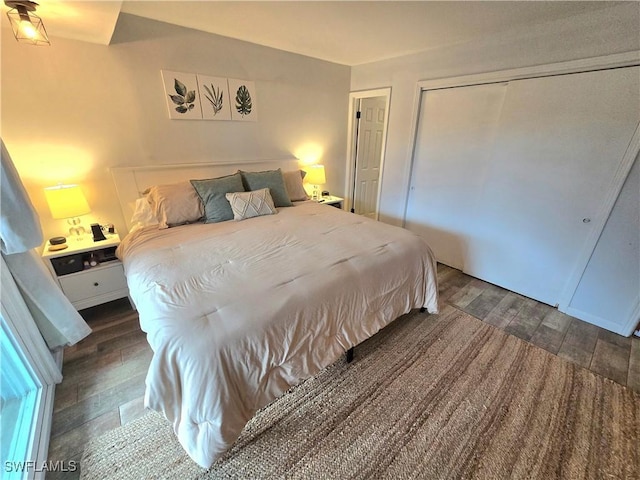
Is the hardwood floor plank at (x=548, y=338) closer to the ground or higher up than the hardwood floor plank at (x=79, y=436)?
closer to the ground

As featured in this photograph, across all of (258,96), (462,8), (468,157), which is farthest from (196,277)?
(468,157)

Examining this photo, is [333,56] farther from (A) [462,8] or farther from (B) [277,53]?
(A) [462,8]

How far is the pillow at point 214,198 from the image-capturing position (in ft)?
7.72

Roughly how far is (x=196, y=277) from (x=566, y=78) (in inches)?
119

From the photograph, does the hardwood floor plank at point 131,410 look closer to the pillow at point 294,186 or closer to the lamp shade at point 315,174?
the pillow at point 294,186

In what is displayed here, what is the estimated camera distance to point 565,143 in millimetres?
2076

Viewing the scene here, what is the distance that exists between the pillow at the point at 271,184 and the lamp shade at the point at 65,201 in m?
1.30

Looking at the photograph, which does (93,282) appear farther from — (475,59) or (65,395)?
(475,59)

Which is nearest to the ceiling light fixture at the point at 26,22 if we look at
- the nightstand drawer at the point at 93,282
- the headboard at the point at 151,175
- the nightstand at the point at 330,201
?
the headboard at the point at 151,175

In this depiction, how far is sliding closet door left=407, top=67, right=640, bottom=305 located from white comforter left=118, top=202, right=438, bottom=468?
3.81 feet

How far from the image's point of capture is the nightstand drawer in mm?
1965

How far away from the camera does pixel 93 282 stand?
205cm

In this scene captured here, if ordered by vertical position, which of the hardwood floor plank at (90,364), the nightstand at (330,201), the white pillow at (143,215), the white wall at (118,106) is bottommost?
the hardwood floor plank at (90,364)

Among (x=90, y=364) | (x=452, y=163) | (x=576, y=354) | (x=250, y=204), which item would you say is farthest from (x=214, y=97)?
(x=576, y=354)
